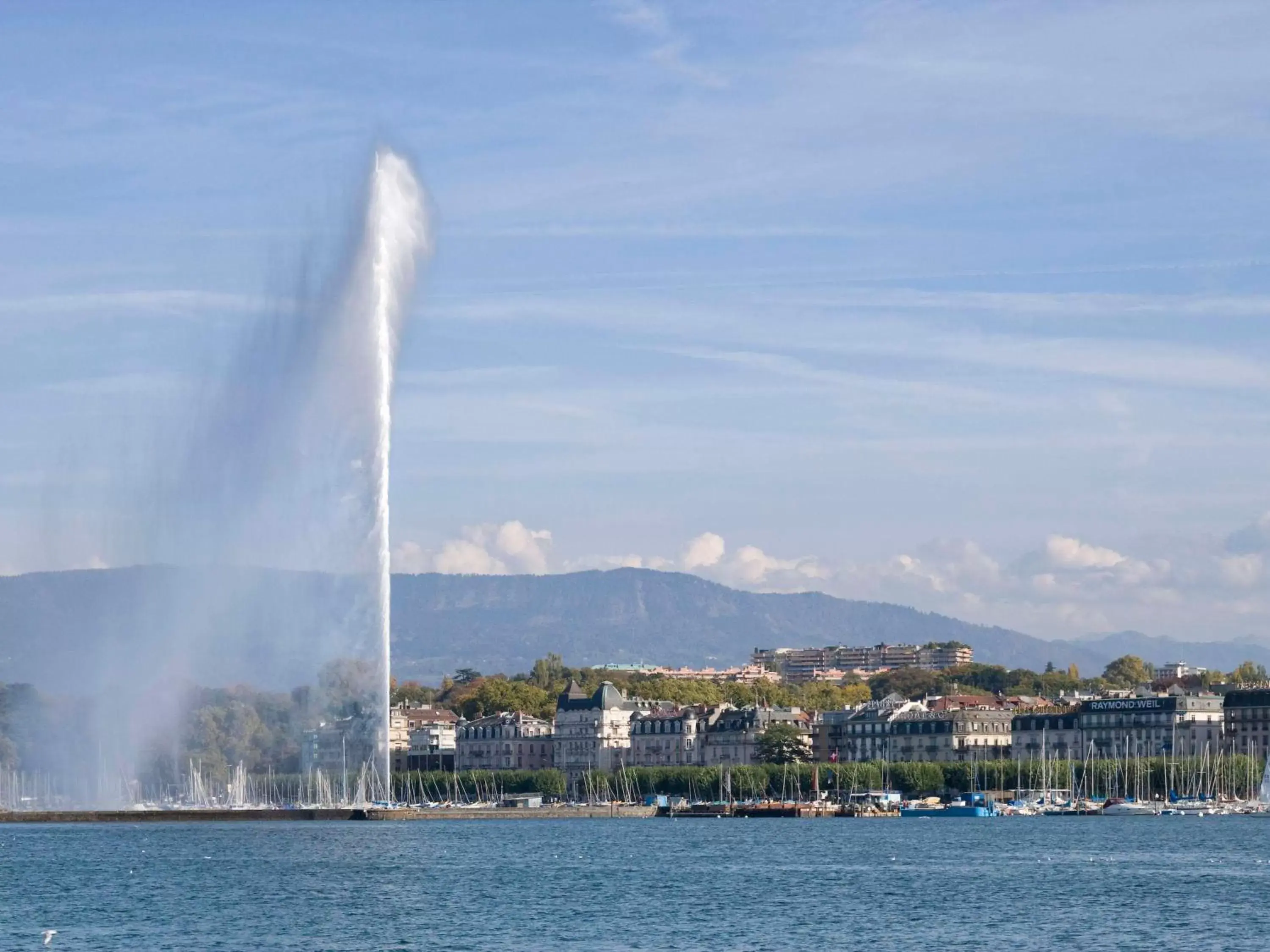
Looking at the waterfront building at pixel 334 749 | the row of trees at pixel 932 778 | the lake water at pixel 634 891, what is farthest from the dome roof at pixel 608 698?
the lake water at pixel 634 891

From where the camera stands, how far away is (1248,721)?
509 ft

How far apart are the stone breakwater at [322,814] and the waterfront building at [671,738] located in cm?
2771

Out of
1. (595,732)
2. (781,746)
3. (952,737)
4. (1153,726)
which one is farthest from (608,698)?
(1153,726)

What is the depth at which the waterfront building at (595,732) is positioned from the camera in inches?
7013

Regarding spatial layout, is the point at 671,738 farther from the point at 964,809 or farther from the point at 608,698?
the point at 964,809

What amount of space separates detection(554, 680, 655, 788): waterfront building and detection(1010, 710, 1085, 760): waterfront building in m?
32.2

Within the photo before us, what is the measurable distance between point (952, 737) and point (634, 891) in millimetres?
100412

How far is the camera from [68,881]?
68188 millimetres

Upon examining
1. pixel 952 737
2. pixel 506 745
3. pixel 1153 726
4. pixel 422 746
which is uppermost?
pixel 1153 726

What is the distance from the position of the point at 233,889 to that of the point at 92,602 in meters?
73.4

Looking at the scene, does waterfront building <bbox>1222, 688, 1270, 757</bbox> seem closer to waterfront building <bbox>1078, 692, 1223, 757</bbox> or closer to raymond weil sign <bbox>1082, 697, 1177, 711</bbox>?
waterfront building <bbox>1078, 692, 1223, 757</bbox>

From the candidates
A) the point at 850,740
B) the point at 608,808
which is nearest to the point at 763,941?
the point at 608,808

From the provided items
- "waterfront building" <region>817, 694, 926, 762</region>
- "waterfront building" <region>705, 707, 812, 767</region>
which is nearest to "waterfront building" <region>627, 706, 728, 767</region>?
"waterfront building" <region>705, 707, 812, 767</region>

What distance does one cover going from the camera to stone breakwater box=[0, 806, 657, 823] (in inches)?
4274
